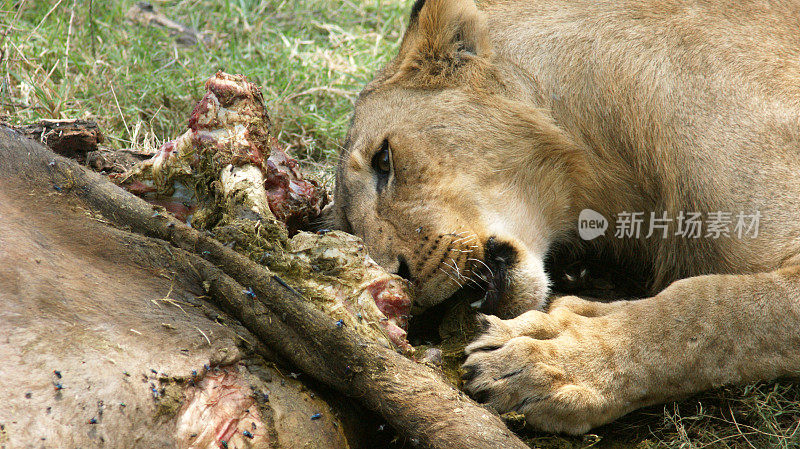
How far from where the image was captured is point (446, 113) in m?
3.61

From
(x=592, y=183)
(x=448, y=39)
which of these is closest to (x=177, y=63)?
(x=448, y=39)

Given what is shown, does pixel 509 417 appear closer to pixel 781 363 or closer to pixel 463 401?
pixel 463 401

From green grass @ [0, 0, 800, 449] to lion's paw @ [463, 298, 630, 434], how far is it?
2674 millimetres

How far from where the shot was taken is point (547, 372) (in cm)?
272

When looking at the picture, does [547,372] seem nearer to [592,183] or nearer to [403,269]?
[403,269]

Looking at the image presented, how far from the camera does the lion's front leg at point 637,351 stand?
2.71 metres

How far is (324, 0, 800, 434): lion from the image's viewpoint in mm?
2844

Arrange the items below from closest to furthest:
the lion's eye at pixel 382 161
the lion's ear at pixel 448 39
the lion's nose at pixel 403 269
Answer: the lion's nose at pixel 403 269 → the lion's eye at pixel 382 161 → the lion's ear at pixel 448 39

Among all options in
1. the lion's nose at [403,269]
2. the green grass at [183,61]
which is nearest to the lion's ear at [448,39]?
the lion's nose at [403,269]

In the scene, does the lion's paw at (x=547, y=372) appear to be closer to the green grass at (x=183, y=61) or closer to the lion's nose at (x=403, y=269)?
the lion's nose at (x=403, y=269)

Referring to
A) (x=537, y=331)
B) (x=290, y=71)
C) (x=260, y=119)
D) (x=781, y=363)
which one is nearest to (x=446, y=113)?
(x=260, y=119)

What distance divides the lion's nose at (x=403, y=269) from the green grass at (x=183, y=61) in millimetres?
2102

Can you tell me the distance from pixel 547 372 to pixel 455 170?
113cm

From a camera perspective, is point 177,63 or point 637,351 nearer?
point 637,351
